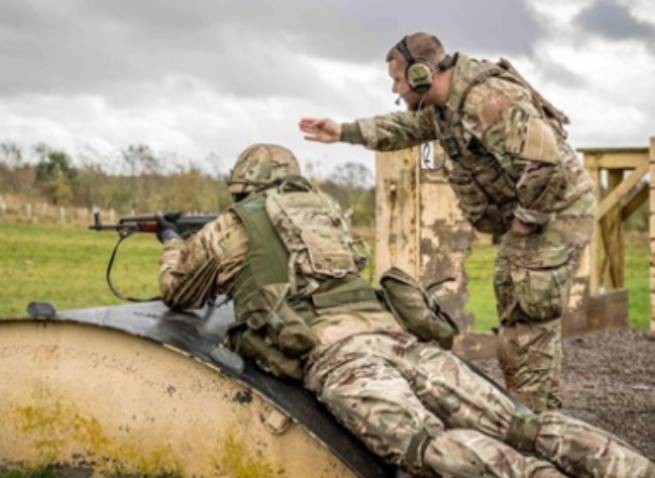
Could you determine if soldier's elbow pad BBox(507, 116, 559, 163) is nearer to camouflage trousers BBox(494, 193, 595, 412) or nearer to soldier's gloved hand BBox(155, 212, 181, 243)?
camouflage trousers BBox(494, 193, 595, 412)

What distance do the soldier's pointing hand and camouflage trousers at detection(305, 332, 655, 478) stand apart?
1736 mm

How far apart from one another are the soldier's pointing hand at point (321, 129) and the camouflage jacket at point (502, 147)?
0.08 m

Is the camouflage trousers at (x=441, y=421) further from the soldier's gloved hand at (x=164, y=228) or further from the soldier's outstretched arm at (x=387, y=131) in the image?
the soldier's outstretched arm at (x=387, y=131)

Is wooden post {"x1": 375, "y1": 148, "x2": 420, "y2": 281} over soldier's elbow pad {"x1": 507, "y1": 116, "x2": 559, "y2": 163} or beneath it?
beneath

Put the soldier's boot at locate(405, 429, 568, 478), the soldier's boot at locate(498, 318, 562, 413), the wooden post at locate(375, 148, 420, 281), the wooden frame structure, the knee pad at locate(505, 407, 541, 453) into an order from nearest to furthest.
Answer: the soldier's boot at locate(405, 429, 568, 478) → the knee pad at locate(505, 407, 541, 453) → the soldier's boot at locate(498, 318, 562, 413) → the wooden post at locate(375, 148, 420, 281) → the wooden frame structure

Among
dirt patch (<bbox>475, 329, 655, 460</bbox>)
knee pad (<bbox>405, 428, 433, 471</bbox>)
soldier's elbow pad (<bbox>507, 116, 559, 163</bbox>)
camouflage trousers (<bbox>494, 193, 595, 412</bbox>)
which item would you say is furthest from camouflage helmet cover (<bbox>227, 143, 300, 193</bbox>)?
dirt patch (<bbox>475, 329, 655, 460</bbox>)

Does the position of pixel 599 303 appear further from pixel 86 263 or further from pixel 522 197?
pixel 522 197

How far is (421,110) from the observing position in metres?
5.78

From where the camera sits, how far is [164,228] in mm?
5605

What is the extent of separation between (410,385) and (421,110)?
201 cm

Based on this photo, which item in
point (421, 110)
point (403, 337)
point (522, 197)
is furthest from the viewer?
point (421, 110)

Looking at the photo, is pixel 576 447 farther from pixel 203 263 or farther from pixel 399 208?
pixel 399 208

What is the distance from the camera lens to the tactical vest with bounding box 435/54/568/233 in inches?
211

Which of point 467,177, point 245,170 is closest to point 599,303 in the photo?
point 467,177
